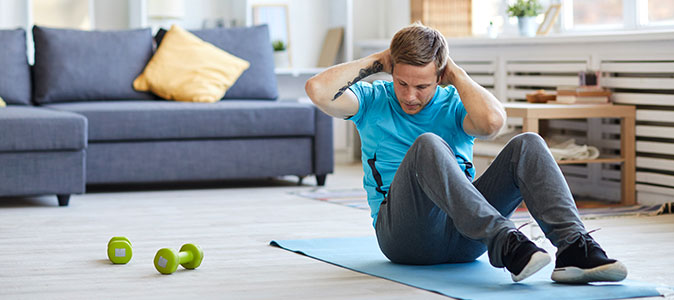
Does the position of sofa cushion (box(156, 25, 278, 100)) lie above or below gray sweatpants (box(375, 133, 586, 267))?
above

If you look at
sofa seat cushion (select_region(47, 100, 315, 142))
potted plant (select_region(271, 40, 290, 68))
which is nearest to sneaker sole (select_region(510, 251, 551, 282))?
sofa seat cushion (select_region(47, 100, 315, 142))

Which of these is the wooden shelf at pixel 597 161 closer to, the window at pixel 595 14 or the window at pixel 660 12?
the window at pixel 660 12

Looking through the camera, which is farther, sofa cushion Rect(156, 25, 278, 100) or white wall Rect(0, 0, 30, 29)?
white wall Rect(0, 0, 30, 29)

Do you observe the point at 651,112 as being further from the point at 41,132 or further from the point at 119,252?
the point at 41,132

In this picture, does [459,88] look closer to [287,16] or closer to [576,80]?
[576,80]

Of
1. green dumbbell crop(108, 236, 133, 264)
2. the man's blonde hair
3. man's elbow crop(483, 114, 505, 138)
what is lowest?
green dumbbell crop(108, 236, 133, 264)

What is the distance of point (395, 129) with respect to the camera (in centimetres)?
255

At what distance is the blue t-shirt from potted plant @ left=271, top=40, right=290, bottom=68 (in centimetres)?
364

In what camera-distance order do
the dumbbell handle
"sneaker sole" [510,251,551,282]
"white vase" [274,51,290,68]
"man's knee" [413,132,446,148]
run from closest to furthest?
"sneaker sole" [510,251,551,282] → "man's knee" [413,132,446,148] → the dumbbell handle → "white vase" [274,51,290,68]

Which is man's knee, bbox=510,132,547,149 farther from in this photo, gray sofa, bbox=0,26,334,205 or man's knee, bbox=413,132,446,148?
gray sofa, bbox=0,26,334,205

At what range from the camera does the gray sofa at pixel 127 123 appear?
4.17m

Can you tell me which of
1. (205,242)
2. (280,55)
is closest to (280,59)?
(280,55)

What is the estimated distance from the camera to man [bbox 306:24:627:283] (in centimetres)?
219

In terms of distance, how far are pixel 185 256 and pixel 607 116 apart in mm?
2316
